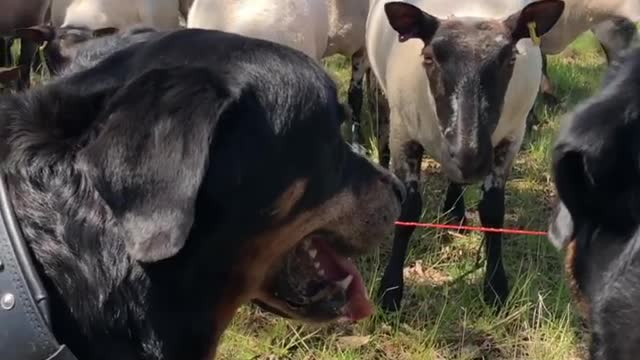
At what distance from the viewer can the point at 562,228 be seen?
6.86 feet

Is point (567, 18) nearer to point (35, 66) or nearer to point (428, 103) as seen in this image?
point (428, 103)

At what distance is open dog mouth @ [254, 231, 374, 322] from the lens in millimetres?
2277

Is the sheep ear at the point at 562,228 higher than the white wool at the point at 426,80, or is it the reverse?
the sheep ear at the point at 562,228

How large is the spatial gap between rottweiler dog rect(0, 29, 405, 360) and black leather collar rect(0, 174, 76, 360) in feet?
0.26

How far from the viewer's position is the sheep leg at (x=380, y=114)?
5.62 meters

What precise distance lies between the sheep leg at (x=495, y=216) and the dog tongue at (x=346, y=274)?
1.84 metres

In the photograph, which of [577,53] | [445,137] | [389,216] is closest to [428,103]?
[445,137]

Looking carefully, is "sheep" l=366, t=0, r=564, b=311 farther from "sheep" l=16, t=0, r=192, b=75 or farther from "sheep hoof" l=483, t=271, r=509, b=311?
"sheep" l=16, t=0, r=192, b=75

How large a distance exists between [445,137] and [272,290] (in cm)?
218

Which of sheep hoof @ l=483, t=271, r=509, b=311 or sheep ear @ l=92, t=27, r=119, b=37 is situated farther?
sheep ear @ l=92, t=27, r=119, b=37

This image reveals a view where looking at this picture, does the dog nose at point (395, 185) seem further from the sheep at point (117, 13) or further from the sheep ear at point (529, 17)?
the sheep at point (117, 13)

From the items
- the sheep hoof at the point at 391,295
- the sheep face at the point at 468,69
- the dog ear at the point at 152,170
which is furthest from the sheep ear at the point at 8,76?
the dog ear at the point at 152,170

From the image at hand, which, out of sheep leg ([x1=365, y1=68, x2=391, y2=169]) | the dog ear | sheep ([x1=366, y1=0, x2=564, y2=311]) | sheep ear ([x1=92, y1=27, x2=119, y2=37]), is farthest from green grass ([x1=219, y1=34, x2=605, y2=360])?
sheep ear ([x1=92, y1=27, x2=119, y2=37])

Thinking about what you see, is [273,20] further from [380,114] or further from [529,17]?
[529,17]
